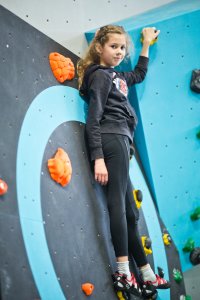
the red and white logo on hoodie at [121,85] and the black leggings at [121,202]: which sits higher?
the red and white logo on hoodie at [121,85]

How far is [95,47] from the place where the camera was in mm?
2219

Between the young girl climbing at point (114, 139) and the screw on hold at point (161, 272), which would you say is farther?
the screw on hold at point (161, 272)

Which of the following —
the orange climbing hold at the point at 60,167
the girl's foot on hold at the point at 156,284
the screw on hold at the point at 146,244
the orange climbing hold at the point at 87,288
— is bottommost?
the girl's foot on hold at the point at 156,284

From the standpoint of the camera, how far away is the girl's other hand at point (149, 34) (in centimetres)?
240

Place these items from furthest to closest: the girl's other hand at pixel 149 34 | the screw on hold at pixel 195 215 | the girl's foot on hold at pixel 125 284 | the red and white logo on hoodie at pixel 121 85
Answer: the screw on hold at pixel 195 215, the girl's other hand at pixel 149 34, the red and white logo on hoodie at pixel 121 85, the girl's foot on hold at pixel 125 284

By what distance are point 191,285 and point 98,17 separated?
5.43 feet

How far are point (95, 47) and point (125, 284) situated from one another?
1.11 m

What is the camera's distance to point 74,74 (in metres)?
2.20

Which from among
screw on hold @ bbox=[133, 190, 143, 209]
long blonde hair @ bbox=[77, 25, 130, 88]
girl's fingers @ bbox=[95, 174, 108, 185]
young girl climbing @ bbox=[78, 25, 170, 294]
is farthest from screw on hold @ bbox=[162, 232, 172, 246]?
long blonde hair @ bbox=[77, 25, 130, 88]

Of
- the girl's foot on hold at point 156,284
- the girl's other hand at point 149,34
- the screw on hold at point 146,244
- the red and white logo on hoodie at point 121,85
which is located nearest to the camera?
the girl's foot on hold at point 156,284

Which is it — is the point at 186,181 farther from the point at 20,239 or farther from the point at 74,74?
the point at 20,239

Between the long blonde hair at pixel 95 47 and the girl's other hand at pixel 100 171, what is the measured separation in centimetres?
43

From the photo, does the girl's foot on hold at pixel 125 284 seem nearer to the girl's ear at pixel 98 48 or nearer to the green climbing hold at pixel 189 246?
the green climbing hold at pixel 189 246

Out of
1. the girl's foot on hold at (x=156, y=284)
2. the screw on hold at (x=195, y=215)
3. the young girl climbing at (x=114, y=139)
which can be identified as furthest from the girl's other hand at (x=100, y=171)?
the screw on hold at (x=195, y=215)
